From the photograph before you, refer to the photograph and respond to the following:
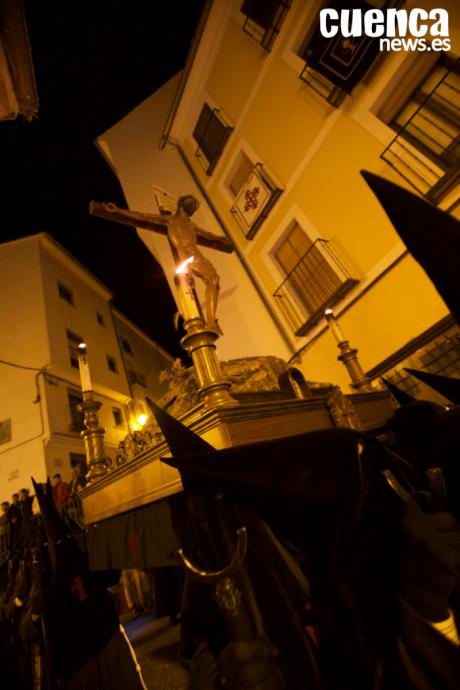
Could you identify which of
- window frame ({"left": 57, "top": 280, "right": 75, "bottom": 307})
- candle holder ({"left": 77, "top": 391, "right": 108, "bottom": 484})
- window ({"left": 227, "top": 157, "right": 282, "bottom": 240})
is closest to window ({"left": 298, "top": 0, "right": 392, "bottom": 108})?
window ({"left": 227, "top": 157, "right": 282, "bottom": 240})

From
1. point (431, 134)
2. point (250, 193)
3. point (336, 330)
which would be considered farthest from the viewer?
point (250, 193)

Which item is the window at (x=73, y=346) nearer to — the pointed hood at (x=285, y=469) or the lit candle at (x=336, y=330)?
the lit candle at (x=336, y=330)

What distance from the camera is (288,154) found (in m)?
6.79

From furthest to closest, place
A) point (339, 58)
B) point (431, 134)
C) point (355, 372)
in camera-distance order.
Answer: point (339, 58) → point (431, 134) → point (355, 372)

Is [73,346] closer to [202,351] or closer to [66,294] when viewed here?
[66,294]

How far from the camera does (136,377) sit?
19.4 metres

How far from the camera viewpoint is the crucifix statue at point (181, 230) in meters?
3.57

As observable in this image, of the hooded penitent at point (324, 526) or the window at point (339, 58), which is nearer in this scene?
the hooded penitent at point (324, 526)

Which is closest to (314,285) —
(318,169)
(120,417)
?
(318,169)

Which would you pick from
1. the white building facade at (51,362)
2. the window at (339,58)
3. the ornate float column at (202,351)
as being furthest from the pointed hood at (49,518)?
the window at (339,58)

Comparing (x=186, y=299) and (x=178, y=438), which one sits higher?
(x=186, y=299)

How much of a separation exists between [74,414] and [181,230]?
1123 cm

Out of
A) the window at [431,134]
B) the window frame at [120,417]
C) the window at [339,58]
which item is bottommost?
the window at [431,134]

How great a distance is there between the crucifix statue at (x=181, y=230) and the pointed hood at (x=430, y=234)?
2.41 m
